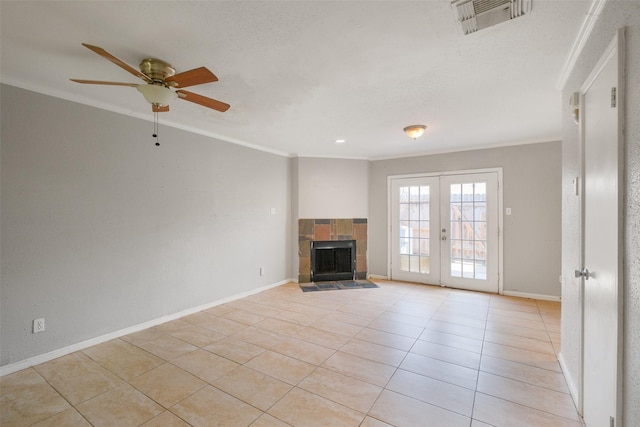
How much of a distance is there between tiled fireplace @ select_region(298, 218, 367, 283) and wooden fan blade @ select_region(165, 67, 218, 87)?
11.8 feet

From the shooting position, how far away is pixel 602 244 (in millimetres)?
1478

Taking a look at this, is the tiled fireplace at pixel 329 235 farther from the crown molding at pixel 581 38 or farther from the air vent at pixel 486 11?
the air vent at pixel 486 11

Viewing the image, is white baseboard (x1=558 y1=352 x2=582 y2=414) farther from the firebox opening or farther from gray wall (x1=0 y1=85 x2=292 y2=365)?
gray wall (x1=0 y1=85 x2=292 y2=365)

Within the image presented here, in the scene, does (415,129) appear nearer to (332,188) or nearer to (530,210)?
(332,188)

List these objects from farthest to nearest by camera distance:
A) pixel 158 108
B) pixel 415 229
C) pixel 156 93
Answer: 1. pixel 415 229
2. pixel 158 108
3. pixel 156 93

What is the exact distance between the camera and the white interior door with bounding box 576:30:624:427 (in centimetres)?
127

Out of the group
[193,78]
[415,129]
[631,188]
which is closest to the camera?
[631,188]

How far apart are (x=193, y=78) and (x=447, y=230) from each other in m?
4.57

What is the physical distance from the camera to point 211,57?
2.07 m

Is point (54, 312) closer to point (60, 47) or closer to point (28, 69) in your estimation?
point (28, 69)

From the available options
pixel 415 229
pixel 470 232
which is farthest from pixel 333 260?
pixel 470 232

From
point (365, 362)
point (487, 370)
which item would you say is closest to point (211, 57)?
point (365, 362)

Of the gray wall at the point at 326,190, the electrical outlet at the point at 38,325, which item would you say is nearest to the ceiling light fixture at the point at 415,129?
the gray wall at the point at 326,190

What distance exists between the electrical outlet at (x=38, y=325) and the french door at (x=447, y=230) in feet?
16.5
